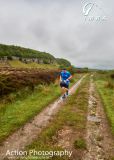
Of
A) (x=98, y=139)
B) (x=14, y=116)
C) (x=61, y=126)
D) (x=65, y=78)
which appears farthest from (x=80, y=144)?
(x=65, y=78)

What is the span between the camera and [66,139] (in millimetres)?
6812

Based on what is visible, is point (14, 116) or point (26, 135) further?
point (14, 116)

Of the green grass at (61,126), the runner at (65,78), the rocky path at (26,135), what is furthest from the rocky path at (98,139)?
the runner at (65,78)

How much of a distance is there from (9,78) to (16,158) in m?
10.5

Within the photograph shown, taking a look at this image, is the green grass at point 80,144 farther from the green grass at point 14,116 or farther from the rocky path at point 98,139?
the green grass at point 14,116

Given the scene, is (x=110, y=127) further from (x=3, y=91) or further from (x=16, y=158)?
(x=3, y=91)

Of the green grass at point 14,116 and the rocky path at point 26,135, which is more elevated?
the green grass at point 14,116

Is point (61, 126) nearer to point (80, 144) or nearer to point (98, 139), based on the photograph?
point (98, 139)

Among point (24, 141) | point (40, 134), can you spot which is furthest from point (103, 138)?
point (24, 141)

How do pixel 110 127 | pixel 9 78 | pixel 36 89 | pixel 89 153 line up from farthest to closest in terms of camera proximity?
pixel 36 89
pixel 9 78
pixel 110 127
pixel 89 153

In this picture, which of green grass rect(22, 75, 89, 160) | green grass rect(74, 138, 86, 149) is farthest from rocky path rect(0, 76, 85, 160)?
green grass rect(74, 138, 86, 149)

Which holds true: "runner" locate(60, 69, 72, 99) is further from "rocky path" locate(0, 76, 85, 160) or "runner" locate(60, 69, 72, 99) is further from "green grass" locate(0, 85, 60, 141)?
"rocky path" locate(0, 76, 85, 160)

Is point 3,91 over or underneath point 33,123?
over

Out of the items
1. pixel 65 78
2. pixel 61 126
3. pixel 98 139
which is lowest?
pixel 98 139
